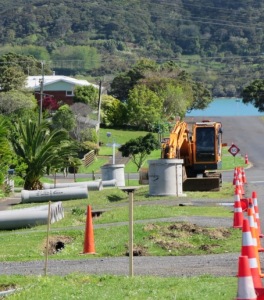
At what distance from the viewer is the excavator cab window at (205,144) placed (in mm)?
41500

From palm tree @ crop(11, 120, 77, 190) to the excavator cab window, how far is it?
547cm

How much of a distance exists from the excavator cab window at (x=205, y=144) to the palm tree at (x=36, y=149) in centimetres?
547

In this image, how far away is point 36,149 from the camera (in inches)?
1563

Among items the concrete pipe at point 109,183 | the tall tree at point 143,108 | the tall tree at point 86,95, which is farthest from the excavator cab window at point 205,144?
the tall tree at point 86,95

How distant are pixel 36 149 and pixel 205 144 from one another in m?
7.01

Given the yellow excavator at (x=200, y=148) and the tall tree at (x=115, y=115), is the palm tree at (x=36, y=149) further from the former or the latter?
the tall tree at (x=115, y=115)

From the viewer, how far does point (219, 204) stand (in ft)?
92.4

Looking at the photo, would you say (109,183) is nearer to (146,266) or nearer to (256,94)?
(146,266)

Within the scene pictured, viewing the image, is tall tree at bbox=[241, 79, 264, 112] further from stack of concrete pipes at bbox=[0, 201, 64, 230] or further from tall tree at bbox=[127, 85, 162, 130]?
stack of concrete pipes at bbox=[0, 201, 64, 230]

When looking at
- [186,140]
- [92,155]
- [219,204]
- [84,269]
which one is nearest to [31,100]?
[92,155]

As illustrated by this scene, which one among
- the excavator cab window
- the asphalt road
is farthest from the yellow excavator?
the asphalt road

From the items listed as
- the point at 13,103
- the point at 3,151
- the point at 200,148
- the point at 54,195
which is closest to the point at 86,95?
the point at 13,103

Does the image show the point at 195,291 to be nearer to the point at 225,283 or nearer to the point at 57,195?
the point at 225,283

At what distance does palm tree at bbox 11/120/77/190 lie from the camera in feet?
129
